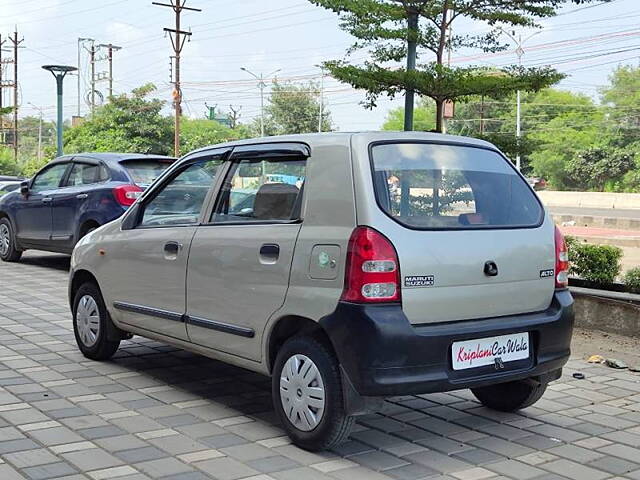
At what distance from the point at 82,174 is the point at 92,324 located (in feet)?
18.1

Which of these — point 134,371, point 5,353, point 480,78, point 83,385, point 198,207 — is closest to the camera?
point 198,207

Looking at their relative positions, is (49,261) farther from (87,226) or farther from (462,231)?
(462,231)

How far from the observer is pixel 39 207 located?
11.8 meters

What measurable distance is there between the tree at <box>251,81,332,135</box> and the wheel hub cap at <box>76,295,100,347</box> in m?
70.4

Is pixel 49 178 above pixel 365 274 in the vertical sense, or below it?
above

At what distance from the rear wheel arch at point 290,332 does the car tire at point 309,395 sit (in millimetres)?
38

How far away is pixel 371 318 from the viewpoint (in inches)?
153

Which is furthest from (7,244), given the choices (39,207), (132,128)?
(132,128)

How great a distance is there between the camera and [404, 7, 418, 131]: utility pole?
1057cm

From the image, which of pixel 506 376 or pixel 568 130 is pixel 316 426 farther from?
pixel 568 130

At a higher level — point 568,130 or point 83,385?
point 568,130

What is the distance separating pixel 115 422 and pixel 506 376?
2275mm

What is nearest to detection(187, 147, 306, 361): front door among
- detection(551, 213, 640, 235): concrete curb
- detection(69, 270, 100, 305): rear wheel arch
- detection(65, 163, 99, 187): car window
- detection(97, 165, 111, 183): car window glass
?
detection(69, 270, 100, 305): rear wheel arch

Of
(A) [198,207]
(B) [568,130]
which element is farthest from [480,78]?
(B) [568,130]
